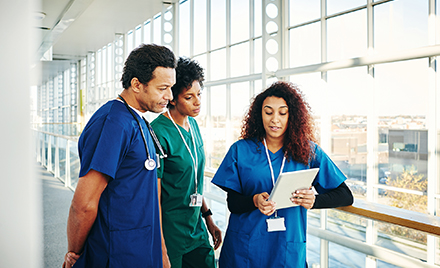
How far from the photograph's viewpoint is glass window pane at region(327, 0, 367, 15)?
4.77m

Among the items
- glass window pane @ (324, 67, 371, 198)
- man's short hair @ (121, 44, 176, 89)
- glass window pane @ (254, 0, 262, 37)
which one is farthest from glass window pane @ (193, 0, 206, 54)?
man's short hair @ (121, 44, 176, 89)

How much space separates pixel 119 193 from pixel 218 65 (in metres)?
6.86

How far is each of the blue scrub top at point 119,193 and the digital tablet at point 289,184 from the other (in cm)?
54

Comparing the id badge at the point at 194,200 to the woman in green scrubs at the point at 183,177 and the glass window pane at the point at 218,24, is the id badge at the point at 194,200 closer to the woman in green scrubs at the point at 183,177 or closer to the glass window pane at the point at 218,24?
the woman in green scrubs at the point at 183,177

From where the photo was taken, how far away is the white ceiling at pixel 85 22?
4672 mm

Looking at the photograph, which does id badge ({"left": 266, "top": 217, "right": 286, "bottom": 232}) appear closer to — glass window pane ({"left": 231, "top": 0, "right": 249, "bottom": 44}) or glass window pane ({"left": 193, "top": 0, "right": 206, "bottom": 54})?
glass window pane ({"left": 231, "top": 0, "right": 249, "bottom": 44})

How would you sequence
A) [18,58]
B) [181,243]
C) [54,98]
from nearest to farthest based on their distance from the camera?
[18,58] < [181,243] < [54,98]

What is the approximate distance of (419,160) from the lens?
4.00m

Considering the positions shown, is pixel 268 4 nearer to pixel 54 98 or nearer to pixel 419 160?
pixel 419 160

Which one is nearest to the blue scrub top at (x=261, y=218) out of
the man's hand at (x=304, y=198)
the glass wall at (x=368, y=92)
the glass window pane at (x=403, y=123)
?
the man's hand at (x=304, y=198)

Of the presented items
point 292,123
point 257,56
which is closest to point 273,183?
point 292,123

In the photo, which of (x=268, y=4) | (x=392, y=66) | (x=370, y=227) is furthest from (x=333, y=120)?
(x=268, y=4)

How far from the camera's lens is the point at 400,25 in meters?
4.18

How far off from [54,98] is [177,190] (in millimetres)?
25245
